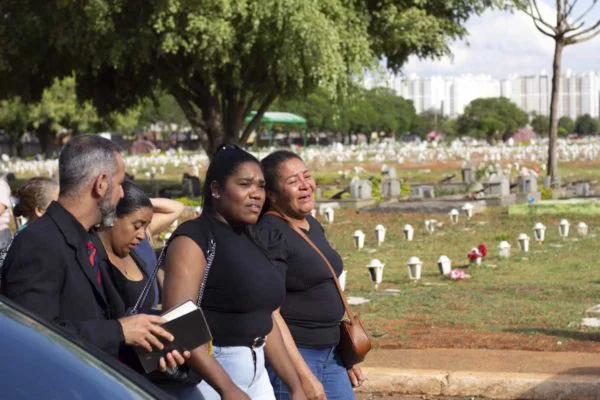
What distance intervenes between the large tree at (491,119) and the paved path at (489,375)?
4009 inches

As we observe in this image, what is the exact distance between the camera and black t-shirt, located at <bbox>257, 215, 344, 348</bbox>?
5.01 metres

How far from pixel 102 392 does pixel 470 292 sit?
A: 9206mm

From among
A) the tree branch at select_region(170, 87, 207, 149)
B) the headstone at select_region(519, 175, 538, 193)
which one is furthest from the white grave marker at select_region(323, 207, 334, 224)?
the tree branch at select_region(170, 87, 207, 149)

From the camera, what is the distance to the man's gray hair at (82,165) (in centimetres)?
402

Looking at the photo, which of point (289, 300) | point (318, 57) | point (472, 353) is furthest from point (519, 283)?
point (318, 57)

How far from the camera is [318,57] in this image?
78.0ft

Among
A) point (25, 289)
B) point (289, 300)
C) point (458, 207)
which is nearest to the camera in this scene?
point (25, 289)

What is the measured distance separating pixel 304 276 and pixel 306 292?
3.1 inches

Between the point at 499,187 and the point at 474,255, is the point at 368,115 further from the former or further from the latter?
the point at 474,255

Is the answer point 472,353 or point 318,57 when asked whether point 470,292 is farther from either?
point 318,57

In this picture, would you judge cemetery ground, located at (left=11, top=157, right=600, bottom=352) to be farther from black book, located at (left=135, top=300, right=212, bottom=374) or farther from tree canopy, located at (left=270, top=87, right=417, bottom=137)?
tree canopy, located at (left=270, top=87, right=417, bottom=137)

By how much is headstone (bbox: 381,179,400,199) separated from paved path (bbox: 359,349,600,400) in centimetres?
1670

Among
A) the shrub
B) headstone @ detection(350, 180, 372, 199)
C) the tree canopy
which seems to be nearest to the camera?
headstone @ detection(350, 180, 372, 199)

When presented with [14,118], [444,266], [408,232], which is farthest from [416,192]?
[14,118]
